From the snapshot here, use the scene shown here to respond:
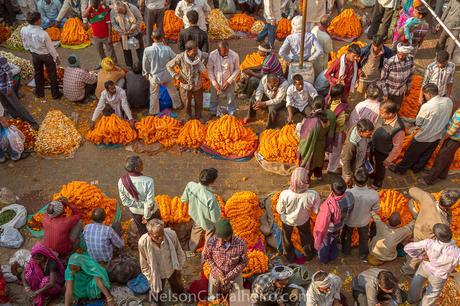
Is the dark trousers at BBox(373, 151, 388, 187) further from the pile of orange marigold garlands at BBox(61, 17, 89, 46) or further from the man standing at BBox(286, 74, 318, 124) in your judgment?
the pile of orange marigold garlands at BBox(61, 17, 89, 46)

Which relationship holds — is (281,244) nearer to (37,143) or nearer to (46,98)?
(37,143)

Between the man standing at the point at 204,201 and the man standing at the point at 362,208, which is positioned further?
the man standing at the point at 362,208

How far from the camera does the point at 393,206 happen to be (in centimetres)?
748

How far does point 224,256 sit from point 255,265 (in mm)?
1017

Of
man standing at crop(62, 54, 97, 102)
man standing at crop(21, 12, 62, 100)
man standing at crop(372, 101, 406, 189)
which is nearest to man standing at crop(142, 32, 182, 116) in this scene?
man standing at crop(62, 54, 97, 102)

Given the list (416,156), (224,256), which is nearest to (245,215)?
(224,256)

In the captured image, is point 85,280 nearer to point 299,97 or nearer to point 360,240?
point 360,240

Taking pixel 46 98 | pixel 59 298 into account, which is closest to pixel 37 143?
pixel 46 98

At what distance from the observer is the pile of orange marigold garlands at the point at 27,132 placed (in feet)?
29.6

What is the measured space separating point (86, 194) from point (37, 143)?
6.53 ft

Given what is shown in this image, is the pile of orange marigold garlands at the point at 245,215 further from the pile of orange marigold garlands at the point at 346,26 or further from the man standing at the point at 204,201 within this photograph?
the pile of orange marigold garlands at the point at 346,26

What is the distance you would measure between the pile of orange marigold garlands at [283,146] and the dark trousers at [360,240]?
179 centimetres

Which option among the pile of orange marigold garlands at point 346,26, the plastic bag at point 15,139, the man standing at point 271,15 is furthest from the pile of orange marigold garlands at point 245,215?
the pile of orange marigold garlands at point 346,26

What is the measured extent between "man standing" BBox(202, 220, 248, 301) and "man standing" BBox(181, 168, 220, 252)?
0.63 m
